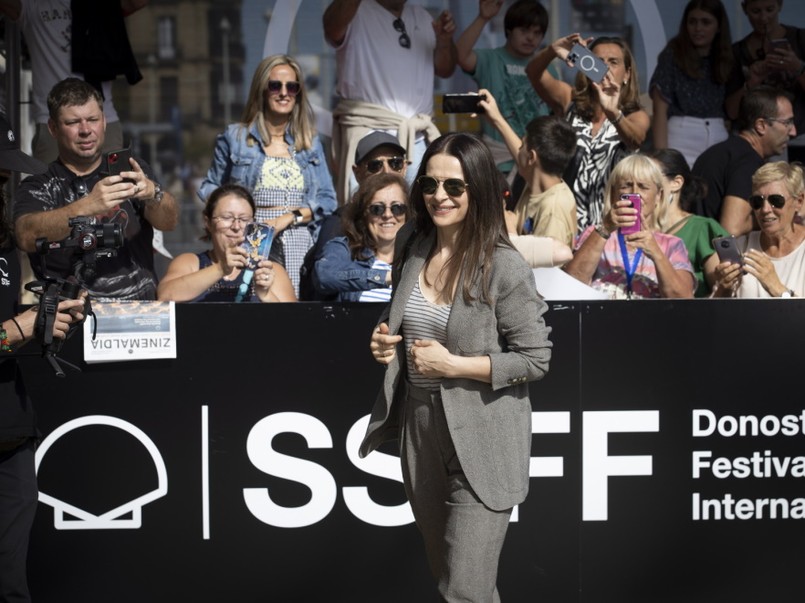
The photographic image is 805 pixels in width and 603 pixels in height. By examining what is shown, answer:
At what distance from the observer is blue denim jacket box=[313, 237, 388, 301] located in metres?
5.21

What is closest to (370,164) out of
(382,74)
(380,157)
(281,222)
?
(380,157)

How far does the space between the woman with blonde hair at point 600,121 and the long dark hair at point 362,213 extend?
1.43 m

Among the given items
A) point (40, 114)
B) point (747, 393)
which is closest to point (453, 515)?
point (747, 393)

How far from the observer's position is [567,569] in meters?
4.98

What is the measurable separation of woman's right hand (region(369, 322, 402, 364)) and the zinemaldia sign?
1775mm

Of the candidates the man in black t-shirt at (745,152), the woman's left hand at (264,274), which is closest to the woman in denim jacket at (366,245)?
the woman's left hand at (264,274)

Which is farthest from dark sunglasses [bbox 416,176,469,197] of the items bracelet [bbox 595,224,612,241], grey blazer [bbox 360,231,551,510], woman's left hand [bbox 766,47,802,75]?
woman's left hand [bbox 766,47,802,75]

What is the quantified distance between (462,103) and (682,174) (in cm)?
128

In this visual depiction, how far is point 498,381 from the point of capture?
3.69 metres

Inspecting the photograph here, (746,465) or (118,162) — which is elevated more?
(118,162)

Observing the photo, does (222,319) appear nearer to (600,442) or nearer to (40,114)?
(600,442)

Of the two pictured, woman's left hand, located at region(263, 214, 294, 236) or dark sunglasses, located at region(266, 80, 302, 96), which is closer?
woman's left hand, located at region(263, 214, 294, 236)

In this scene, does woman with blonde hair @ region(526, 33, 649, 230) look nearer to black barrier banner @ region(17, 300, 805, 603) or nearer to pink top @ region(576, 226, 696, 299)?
pink top @ region(576, 226, 696, 299)

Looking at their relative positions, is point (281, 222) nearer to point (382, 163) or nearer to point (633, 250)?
point (382, 163)
